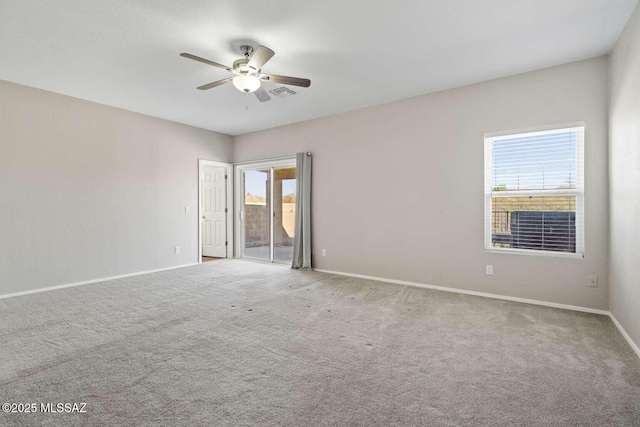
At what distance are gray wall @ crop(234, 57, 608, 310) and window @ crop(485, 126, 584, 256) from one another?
0.11 meters

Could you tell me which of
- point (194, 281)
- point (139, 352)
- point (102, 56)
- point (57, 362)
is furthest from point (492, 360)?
point (102, 56)

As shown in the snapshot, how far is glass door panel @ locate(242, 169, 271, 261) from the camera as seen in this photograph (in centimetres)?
657

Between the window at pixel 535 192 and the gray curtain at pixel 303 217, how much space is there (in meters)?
2.93

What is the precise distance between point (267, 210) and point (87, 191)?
10.3 feet

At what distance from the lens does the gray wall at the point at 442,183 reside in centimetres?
332

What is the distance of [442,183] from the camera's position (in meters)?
4.23

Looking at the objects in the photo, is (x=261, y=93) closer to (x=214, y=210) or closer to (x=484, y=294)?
(x=484, y=294)

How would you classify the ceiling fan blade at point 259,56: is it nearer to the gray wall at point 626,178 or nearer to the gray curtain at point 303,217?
the gray curtain at point 303,217

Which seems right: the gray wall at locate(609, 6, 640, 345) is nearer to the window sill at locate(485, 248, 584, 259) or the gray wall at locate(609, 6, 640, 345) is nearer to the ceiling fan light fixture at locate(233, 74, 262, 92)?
the window sill at locate(485, 248, 584, 259)

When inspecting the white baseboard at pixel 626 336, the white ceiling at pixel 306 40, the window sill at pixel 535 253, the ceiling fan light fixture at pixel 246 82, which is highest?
the white ceiling at pixel 306 40

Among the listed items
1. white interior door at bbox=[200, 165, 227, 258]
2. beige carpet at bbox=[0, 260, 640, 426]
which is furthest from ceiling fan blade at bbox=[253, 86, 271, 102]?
white interior door at bbox=[200, 165, 227, 258]

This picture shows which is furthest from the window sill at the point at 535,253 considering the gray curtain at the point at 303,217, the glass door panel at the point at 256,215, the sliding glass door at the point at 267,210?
the glass door panel at the point at 256,215

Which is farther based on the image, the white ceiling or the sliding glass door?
the sliding glass door

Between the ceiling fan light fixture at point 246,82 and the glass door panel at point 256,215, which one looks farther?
the glass door panel at point 256,215
